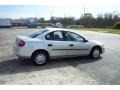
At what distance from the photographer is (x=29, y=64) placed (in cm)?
865

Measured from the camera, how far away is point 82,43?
946cm

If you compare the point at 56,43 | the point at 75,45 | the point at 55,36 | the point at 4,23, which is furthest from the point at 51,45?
the point at 4,23

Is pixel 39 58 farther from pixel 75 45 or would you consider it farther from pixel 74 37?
pixel 74 37

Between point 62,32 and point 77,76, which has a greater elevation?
point 62,32

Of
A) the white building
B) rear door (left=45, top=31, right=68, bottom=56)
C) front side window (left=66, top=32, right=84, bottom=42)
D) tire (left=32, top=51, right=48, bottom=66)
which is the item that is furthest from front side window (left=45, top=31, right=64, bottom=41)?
the white building

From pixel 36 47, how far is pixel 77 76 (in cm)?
228

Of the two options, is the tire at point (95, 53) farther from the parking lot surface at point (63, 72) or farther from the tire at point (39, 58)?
the tire at point (39, 58)

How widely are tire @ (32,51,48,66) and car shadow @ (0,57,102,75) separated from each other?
0.20 meters

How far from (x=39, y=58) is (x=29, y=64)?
53cm

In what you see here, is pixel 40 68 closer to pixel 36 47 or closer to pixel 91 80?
pixel 36 47

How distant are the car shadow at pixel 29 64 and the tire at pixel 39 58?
0.20 metres
